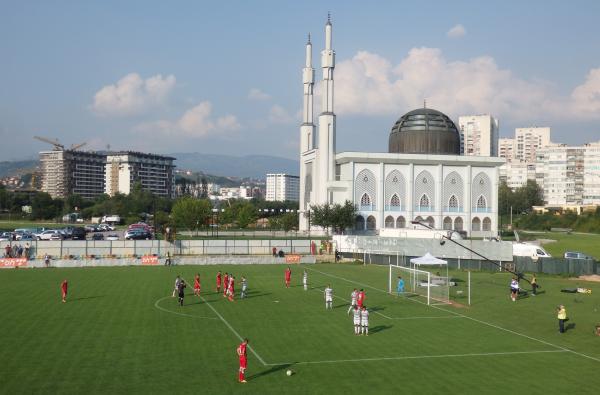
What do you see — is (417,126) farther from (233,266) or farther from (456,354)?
(456,354)

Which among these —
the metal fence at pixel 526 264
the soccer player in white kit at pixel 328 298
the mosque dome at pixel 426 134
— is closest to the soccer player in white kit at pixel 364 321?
the soccer player in white kit at pixel 328 298

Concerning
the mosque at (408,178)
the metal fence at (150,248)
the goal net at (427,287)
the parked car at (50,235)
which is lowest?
the goal net at (427,287)

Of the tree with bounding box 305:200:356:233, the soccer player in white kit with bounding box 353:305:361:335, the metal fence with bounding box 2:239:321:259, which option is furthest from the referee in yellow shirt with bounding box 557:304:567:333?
the tree with bounding box 305:200:356:233

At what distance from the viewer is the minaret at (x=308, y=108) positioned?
126500mm

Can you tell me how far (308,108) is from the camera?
5010 inches

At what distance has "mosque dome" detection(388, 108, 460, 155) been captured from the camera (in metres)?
115

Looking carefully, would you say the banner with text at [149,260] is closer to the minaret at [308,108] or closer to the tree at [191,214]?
the tree at [191,214]

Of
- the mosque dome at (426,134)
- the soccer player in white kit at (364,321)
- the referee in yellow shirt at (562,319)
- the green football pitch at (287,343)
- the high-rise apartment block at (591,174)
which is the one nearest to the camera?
the green football pitch at (287,343)

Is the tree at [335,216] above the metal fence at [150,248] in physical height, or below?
above

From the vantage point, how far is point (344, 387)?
21.3 metres

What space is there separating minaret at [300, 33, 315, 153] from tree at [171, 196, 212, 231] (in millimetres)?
24680

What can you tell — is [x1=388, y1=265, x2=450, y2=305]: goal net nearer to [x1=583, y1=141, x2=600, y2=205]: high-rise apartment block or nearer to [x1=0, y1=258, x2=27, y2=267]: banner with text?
[x1=0, y1=258, x2=27, y2=267]: banner with text

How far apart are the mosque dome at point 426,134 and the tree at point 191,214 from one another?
36.0 meters

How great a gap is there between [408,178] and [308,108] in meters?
26.5
